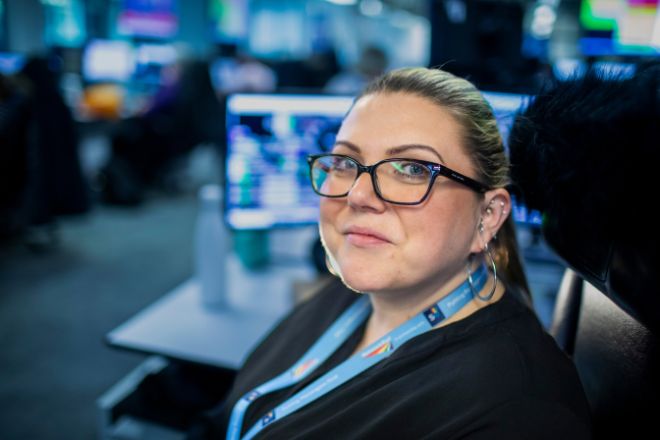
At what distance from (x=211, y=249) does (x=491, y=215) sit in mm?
858

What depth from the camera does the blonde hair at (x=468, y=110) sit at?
0.84 meters

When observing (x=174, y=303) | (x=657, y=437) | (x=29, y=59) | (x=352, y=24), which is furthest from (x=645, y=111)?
(x=352, y=24)

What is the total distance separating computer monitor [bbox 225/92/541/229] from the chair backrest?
74 centimetres

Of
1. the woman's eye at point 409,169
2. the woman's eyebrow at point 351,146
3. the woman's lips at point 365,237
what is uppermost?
the woman's eyebrow at point 351,146

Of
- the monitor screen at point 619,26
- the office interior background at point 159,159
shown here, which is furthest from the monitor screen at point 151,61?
the monitor screen at point 619,26

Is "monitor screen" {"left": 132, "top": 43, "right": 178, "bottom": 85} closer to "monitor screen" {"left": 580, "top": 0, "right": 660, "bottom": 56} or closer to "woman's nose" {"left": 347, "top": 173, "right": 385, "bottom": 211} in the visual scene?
"monitor screen" {"left": 580, "top": 0, "right": 660, "bottom": 56}

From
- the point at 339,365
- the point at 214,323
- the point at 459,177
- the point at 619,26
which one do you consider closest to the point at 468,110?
the point at 459,177

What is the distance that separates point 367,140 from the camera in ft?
2.78

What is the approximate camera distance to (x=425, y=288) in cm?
88

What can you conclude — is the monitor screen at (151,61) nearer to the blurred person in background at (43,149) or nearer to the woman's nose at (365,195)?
the blurred person in background at (43,149)

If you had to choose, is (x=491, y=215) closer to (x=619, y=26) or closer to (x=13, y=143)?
(x=619, y=26)

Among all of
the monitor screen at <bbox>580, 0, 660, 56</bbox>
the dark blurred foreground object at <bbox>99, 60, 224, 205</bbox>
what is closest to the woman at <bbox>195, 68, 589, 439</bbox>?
the monitor screen at <bbox>580, 0, 660, 56</bbox>

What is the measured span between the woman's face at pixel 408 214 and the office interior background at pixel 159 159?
0.13m

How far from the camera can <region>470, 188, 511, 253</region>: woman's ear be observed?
0.86 metres
